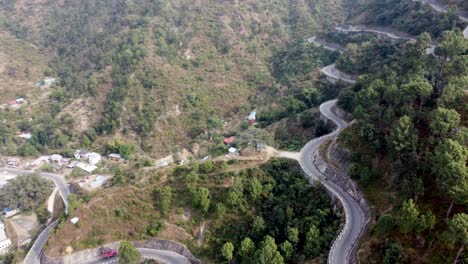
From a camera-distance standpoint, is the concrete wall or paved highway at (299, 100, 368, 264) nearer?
paved highway at (299, 100, 368, 264)

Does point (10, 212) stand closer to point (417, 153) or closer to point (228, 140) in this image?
point (228, 140)

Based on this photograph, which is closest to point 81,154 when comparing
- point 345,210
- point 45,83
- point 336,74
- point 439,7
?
point 45,83

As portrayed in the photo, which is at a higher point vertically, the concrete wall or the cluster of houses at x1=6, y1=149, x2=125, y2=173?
the concrete wall

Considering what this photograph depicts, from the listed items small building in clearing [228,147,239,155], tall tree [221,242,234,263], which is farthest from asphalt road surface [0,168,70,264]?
tall tree [221,242,234,263]

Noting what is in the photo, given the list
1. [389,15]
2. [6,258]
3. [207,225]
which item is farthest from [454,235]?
[389,15]

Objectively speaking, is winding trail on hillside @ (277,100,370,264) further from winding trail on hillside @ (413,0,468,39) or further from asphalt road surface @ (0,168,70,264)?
asphalt road surface @ (0,168,70,264)

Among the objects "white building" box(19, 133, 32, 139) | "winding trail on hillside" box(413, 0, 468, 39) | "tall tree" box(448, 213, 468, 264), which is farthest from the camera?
"white building" box(19, 133, 32, 139)

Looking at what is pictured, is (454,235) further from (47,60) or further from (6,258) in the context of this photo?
(47,60)
